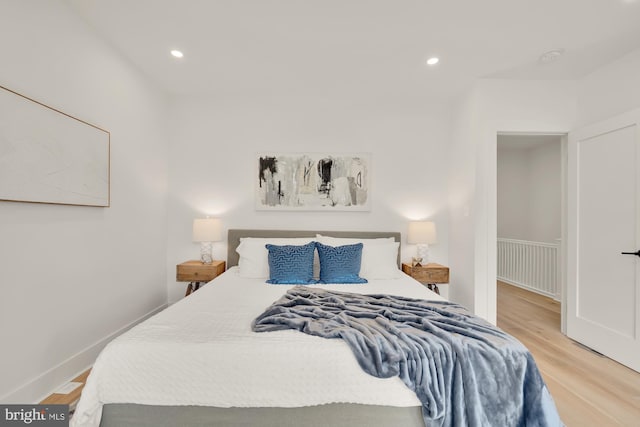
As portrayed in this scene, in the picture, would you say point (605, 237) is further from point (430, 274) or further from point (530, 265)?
point (530, 265)

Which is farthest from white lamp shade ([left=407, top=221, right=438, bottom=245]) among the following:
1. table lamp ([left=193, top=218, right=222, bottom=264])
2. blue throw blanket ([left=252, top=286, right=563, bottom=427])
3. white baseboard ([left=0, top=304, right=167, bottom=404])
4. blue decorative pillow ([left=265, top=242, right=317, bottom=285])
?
white baseboard ([left=0, top=304, right=167, bottom=404])

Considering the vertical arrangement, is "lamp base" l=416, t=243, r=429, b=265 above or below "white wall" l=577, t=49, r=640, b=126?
below

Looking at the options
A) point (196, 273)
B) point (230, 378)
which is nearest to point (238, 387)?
point (230, 378)

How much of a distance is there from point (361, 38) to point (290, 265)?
81.2 inches

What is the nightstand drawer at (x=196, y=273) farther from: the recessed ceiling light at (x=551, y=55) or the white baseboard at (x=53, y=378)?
the recessed ceiling light at (x=551, y=55)

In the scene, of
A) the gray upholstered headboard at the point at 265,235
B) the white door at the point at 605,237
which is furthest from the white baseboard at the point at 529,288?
the gray upholstered headboard at the point at 265,235

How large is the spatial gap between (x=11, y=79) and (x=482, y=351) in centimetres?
307

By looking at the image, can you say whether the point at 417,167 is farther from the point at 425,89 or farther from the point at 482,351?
the point at 482,351

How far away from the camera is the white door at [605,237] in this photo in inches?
90.3

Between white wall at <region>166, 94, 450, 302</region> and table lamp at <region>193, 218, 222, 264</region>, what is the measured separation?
0.79 ft

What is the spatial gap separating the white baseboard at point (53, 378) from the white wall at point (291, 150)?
121 cm

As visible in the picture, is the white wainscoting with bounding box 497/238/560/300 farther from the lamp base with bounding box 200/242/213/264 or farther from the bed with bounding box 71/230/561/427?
the lamp base with bounding box 200/242/213/264

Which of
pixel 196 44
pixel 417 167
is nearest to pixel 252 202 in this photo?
pixel 196 44

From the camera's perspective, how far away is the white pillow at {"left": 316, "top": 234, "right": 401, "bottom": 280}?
109 inches
